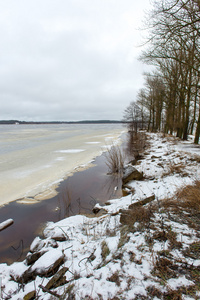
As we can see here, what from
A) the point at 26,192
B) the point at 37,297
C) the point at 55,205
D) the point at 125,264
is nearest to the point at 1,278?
the point at 37,297

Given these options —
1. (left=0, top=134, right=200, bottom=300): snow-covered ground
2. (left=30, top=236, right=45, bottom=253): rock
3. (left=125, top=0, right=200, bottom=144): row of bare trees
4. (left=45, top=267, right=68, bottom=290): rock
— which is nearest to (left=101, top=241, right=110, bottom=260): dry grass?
(left=0, top=134, right=200, bottom=300): snow-covered ground

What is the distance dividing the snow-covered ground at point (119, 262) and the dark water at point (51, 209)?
2.04 ft

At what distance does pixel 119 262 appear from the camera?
2.12 meters

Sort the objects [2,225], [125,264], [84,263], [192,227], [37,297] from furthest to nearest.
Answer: [2,225], [192,227], [84,263], [125,264], [37,297]

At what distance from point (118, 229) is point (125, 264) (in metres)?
0.89

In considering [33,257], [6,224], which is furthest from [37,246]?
[6,224]

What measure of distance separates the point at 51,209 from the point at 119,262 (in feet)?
10.3

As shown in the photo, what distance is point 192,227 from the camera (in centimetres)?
267

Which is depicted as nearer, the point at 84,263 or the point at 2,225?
the point at 84,263

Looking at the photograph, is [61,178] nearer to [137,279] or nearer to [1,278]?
[1,278]

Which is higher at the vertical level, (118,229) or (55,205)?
(118,229)

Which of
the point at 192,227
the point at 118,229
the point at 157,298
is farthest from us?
the point at 118,229

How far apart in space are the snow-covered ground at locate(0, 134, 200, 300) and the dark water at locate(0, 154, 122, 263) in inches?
24.5

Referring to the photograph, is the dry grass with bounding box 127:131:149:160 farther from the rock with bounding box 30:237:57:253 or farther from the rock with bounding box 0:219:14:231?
the rock with bounding box 30:237:57:253
